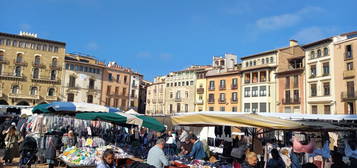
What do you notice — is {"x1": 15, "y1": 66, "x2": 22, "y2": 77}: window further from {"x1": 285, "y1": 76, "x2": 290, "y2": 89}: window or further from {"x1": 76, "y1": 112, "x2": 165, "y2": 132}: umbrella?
{"x1": 76, "y1": 112, "x2": 165, "y2": 132}: umbrella

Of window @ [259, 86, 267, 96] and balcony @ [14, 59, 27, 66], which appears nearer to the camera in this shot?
window @ [259, 86, 267, 96]

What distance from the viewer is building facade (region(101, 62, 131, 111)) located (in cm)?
5247

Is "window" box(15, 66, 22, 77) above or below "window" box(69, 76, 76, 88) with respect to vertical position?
above

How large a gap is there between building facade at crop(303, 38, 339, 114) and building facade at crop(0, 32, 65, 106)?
36501 millimetres

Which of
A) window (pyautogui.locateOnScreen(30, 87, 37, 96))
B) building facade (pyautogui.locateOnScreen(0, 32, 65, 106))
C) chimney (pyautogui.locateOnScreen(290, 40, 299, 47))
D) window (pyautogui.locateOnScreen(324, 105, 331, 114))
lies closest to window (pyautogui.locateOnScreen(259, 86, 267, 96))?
chimney (pyautogui.locateOnScreen(290, 40, 299, 47))

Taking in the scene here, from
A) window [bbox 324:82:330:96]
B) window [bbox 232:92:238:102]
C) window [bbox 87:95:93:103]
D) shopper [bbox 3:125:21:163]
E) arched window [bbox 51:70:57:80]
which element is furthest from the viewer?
window [bbox 87:95:93:103]

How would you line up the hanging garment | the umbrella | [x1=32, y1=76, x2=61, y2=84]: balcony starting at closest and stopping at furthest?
1. the umbrella
2. the hanging garment
3. [x1=32, y1=76, x2=61, y2=84]: balcony

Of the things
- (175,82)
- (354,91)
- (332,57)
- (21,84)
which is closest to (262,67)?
(332,57)

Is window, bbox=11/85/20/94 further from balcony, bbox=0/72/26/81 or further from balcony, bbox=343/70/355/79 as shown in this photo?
balcony, bbox=343/70/355/79

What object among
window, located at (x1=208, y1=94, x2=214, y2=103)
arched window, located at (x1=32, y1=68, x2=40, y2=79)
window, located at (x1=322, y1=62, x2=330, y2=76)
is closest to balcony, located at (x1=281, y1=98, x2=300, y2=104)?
window, located at (x1=322, y1=62, x2=330, y2=76)

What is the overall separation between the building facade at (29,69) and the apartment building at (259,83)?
29.0 metres

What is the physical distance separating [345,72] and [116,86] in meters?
36.8

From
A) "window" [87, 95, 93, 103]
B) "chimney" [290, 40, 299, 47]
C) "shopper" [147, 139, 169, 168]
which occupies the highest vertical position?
"chimney" [290, 40, 299, 47]

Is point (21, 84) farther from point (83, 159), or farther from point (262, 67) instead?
point (83, 159)
